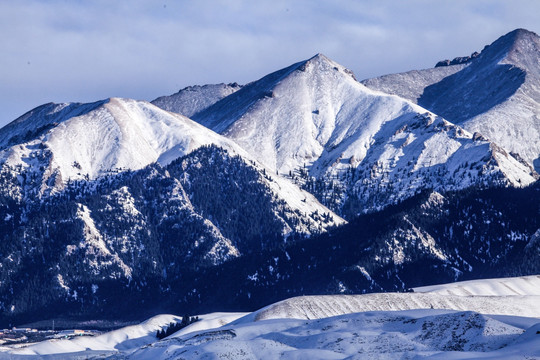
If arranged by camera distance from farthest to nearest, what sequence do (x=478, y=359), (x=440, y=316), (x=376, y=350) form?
(x=440, y=316) < (x=376, y=350) < (x=478, y=359)

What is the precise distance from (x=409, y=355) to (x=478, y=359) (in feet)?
76.1

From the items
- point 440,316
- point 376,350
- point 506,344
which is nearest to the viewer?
point 506,344

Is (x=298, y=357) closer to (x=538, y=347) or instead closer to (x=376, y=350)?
(x=376, y=350)

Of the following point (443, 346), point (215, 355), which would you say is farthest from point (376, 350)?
point (215, 355)

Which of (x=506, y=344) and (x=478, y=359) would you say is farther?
(x=506, y=344)

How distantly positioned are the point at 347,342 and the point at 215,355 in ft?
68.8

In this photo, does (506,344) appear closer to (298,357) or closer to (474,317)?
(474,317)

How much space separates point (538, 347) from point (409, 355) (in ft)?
82.4

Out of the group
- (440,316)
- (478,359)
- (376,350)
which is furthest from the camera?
(440,316)

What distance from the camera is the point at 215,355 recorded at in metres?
191

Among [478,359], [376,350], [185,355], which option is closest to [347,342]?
[376,350]

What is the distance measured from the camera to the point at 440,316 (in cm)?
19750

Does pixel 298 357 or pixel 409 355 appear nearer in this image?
pixel 409 355

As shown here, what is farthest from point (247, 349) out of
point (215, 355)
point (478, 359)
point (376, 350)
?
point (478, 359)
